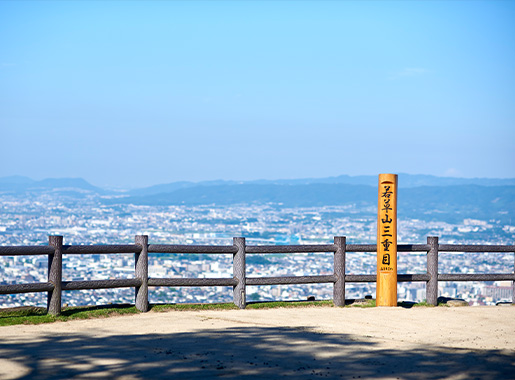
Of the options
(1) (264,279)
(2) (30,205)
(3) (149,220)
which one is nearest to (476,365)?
(1) (264,279)

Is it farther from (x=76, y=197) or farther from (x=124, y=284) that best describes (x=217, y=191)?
(x=124, y=284)

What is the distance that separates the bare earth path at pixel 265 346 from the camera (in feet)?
23.4

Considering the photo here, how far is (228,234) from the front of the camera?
79.8m

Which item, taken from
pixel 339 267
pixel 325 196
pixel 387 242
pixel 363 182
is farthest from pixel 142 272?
pixel 363 182

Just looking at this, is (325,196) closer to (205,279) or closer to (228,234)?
(228,234)

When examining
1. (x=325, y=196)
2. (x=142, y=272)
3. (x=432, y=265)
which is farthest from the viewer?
(x=325, y=196)

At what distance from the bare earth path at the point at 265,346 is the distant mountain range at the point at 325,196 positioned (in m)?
89.4

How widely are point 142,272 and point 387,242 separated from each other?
16.2ft

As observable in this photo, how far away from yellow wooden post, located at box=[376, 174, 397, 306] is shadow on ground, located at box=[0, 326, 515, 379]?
4.24 m

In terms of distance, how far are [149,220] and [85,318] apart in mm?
80489

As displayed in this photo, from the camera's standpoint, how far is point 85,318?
451 inches

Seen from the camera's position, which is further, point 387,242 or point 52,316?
point 387,242

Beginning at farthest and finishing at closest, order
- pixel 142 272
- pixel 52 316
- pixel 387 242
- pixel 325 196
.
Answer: pixel 325 196 → pixel 387 242 → pixel 142 272 → pixel 52 316

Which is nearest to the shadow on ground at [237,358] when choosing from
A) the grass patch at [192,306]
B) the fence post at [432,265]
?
the grass patch at [192,306]
